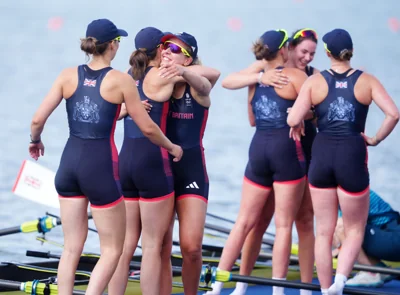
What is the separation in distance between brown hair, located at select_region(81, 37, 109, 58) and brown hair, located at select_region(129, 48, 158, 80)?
36 centimetres

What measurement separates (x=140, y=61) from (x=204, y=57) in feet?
95.9

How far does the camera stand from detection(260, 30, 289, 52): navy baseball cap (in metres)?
6.69

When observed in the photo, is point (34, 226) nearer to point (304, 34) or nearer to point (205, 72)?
point (205, 72)

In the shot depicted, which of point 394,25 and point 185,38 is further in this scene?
point 394,25

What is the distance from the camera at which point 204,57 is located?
115 feet

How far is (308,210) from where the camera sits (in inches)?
274

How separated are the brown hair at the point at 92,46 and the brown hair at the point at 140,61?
356 millimetres

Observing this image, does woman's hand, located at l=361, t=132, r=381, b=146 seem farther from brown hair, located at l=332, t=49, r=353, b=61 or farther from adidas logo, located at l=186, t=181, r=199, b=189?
adidas logo, located at l=186, t=181, r=199, b=189

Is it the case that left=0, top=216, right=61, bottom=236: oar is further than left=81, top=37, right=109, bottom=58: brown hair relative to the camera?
Yes

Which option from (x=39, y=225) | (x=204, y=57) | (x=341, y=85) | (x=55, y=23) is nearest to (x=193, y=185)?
(x=341, y=85)

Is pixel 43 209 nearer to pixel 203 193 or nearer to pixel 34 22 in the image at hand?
pixel 203 193

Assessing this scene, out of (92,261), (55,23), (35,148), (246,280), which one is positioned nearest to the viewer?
(35,148)

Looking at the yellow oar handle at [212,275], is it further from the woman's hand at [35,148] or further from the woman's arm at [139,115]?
the woman's hand at [35,148]

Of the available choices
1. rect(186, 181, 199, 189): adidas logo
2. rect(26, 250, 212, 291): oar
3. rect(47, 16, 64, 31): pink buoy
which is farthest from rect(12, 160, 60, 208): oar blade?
rect(47, 16, 64, 31): pink buoy
